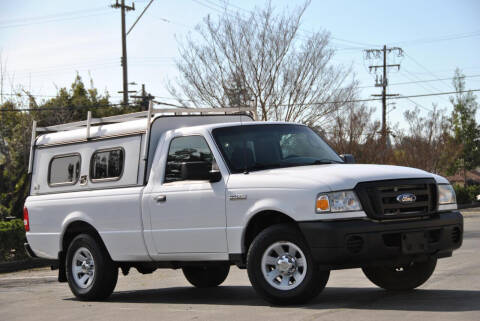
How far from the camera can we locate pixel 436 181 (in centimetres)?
877

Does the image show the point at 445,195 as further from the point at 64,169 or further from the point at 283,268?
the point at 64,169

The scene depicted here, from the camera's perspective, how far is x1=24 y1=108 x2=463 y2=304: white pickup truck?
8172 millimetres

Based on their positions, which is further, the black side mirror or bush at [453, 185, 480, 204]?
bush at [453, 185, 480, 204]

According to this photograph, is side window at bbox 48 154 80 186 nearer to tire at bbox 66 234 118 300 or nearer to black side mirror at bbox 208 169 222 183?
tire at bbox 66 234 118 300

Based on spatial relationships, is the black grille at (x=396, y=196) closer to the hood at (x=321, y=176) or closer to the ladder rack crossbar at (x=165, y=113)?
the hood at (x=321, y=176)

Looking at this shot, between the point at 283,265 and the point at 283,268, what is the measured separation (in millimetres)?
31

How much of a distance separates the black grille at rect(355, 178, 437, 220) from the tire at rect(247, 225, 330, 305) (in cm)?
78

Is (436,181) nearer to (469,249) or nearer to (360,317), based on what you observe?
(360,317)

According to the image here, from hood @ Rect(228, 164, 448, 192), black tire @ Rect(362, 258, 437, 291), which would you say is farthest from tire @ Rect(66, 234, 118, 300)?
black tire @ Rect(362, 258, 437, 291)

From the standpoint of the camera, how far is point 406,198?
8352mm

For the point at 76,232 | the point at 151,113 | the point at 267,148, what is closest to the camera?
the point at 267,148

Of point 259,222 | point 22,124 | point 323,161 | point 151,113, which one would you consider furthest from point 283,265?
point 22,124

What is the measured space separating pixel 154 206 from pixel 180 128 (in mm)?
1017

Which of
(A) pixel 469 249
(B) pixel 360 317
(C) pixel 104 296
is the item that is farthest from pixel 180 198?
(A) pixel 469 249
